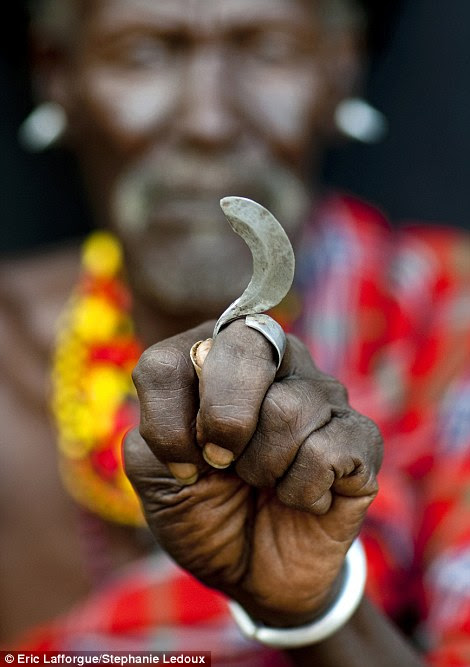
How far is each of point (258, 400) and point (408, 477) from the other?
738mm

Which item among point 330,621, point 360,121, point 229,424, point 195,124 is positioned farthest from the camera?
point 360,121

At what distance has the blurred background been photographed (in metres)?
1.91

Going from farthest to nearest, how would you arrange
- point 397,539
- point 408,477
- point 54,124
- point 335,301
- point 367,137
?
point 367,137 < point 54,124 < point 335,301 < point 408,477 < point 397,539

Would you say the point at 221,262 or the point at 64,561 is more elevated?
the point at 221,262

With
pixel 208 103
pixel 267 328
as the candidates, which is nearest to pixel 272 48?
pixel 208 103

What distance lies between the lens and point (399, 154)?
6.45ft

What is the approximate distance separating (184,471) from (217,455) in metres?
0.04

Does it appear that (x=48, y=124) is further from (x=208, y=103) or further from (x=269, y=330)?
(x=269, y=330)

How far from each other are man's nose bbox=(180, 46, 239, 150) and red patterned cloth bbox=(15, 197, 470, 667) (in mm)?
279

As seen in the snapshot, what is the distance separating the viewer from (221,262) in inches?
51.7

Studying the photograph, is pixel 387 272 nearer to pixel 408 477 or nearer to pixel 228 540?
pixel 408 477

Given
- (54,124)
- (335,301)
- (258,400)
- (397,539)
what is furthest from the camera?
(54,124)

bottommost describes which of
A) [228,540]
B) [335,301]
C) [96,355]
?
[96,355]

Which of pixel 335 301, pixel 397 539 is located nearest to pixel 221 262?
pixel 335 301
